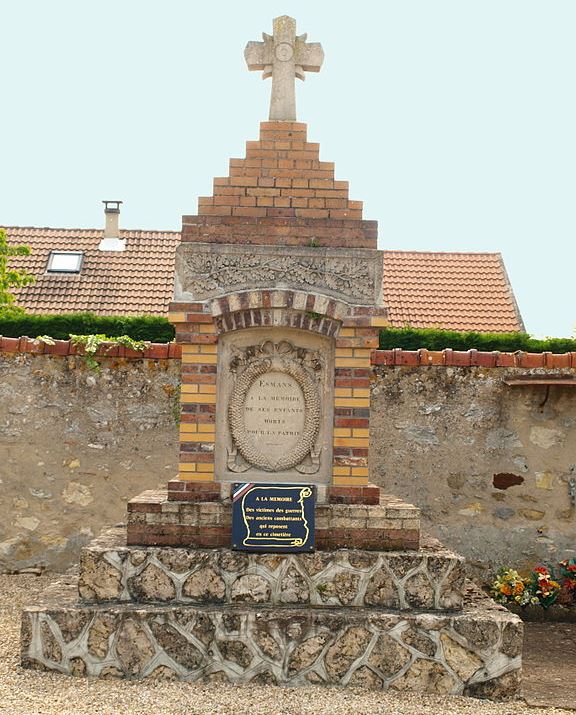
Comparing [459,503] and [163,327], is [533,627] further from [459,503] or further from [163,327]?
[163,327]

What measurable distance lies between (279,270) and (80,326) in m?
5.28

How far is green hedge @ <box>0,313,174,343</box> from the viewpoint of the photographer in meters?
10.2

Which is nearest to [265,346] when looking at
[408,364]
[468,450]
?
[408,364]

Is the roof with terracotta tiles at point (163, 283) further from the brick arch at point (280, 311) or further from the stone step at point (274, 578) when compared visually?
the stone step at point (274, 578)

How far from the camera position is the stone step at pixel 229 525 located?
5.64 m

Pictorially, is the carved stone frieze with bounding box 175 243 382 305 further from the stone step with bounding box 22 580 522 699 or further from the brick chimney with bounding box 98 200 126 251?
the brick chimney with bounding box 98 200 126 251

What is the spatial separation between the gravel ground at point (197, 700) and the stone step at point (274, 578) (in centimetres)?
53

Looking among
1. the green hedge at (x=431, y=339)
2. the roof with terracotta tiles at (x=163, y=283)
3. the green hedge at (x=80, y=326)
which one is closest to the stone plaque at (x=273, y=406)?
the green hedge at (x=431, y=339)

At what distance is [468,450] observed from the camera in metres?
8.14

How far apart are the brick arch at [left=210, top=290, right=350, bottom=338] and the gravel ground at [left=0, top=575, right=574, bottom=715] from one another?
2248 mm

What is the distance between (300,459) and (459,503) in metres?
2.88

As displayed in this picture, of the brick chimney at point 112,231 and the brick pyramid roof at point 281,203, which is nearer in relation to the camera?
the brick pyramid roof at point 281,203

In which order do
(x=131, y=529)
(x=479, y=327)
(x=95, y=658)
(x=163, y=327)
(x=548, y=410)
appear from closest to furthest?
(x=95, y=658)
(x=131, y=529)
(x=548, y=410)
(x=163, y=327)
(x=479, y=327)

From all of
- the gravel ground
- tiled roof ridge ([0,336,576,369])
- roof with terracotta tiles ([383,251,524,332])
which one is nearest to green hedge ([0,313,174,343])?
tiled roof ridge ([0,336,576,369])
